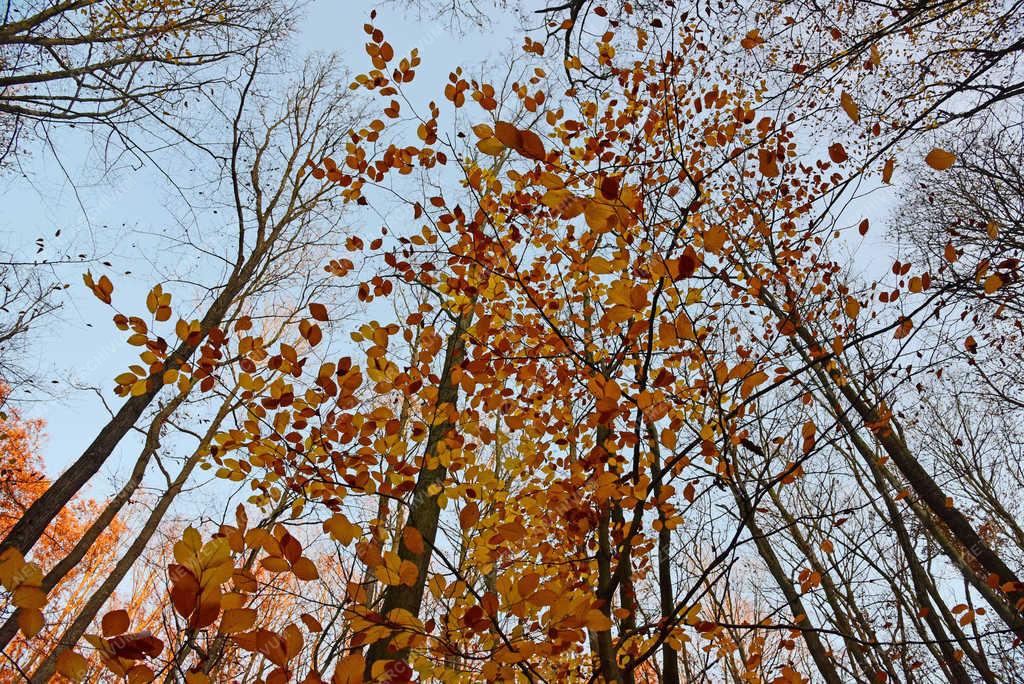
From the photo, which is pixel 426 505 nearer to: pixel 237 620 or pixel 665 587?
pixel 665 587

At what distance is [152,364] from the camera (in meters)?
2.16

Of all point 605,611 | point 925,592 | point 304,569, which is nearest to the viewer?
point 304,569

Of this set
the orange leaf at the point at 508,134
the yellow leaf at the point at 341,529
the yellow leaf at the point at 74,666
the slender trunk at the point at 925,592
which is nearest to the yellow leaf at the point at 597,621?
the yellow leaf at the point at 341,529

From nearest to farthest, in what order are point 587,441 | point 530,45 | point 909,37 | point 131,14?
point 587,441 → point 530,45 → point 131,14 → point 909,37

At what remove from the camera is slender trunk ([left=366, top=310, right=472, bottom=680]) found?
3.37m

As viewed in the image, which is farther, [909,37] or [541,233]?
[909,37]

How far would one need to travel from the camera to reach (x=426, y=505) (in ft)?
13.8

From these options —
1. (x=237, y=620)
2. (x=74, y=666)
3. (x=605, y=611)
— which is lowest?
(x=74, y=666)

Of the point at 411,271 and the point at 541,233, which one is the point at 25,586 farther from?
the point at 541,233

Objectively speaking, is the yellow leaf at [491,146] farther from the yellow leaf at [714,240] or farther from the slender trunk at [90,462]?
the slender trunk at [90,462]

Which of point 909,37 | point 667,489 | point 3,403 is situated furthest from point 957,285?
point 3,403

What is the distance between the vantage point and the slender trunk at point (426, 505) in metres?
3.37

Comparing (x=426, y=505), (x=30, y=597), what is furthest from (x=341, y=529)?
(x=426, y=505)

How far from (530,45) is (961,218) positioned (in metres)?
7.66
